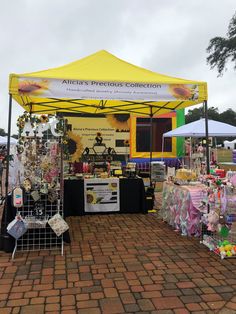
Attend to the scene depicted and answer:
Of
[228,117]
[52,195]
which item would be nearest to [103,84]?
[52,195]

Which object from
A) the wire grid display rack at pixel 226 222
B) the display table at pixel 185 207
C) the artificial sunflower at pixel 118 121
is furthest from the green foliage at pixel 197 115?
the wire grid display rack at pixel 226 222

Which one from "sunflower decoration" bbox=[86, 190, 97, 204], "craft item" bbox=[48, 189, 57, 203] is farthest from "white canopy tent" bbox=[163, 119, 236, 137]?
"craft item" bbox=[48, 189, 57, 203]

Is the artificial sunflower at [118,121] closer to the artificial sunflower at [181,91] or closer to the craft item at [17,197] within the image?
the artificial sunflower at [181,91]

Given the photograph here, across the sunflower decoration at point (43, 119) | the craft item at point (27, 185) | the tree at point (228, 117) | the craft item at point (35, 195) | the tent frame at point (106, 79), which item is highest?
the tree at point (228, 117)

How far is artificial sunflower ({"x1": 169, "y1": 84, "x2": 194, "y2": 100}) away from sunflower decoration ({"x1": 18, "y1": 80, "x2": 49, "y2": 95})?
1784 millimetres

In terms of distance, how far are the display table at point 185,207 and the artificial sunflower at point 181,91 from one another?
1348mm

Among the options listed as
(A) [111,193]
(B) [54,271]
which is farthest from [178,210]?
(B) [54,271]

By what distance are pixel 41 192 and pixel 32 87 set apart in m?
1.39

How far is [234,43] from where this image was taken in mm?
33156

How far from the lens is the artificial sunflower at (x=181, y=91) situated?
4867 millimetres

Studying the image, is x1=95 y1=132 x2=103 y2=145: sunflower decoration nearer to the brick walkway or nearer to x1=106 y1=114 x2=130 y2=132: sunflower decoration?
x1=106 y1=114 x2=130 y2=132: sunflower decoration

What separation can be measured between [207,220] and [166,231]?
106cm

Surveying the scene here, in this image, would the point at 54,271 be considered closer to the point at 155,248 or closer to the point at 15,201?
the point at 15,201

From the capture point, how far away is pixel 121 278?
3.47 m
